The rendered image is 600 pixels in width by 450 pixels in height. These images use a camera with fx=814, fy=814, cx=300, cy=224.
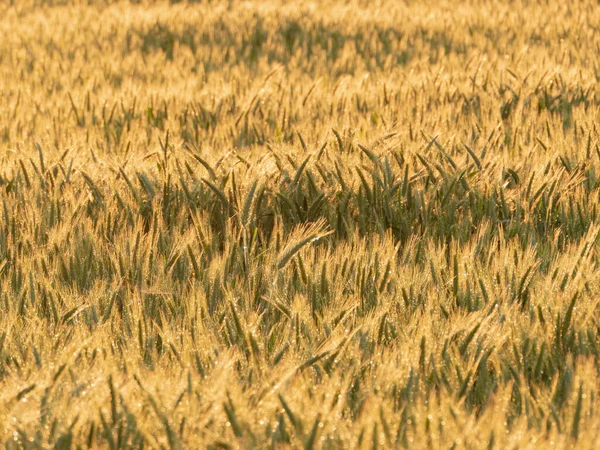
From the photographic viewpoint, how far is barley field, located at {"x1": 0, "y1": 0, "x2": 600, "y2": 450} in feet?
3.48

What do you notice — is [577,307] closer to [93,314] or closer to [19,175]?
[93,314]

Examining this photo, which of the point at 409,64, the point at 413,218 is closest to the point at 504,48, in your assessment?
the point at 409,64

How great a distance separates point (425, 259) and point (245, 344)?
530 millimetres

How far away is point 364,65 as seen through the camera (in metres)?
4.44

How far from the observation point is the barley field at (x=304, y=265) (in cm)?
106

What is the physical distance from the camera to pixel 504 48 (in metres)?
4.85

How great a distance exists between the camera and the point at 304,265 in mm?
1611

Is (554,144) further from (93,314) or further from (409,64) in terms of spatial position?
(409,64)

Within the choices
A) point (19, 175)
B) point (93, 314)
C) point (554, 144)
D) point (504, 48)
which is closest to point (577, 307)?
point (93, 314)

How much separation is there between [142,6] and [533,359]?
6.38 m

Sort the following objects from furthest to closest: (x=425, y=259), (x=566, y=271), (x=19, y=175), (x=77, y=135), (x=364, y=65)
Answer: (x=364, y=65), (x=77, y=135), (x=19, y=175), (x=425, y=259), (x=566, y=271)

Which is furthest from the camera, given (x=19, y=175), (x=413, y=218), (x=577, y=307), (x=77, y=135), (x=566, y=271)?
(x=77, y=135)

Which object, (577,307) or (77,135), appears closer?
(577,307)

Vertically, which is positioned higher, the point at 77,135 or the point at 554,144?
the point at 554,144
